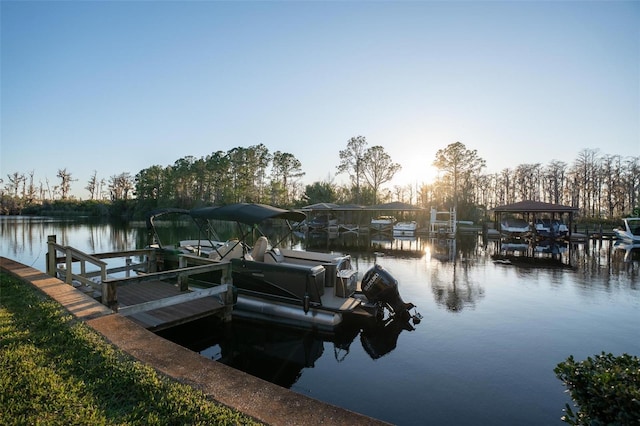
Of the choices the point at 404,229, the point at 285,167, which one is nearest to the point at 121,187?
the point at 285,167

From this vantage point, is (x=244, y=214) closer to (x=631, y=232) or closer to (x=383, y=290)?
(x=383, y=290)

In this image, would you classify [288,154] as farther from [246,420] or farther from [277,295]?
[246,420]

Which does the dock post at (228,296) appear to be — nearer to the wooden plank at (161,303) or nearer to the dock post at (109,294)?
the wooden plank at (161,303)

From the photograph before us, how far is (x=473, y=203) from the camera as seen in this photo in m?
44.2

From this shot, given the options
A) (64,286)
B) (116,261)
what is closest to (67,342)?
(64,286)

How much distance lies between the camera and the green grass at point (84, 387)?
2463mm

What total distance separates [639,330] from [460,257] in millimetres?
10172

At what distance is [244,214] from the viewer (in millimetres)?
7328

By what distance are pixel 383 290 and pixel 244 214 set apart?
3487mm

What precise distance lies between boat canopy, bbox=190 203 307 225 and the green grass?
3.67 meters

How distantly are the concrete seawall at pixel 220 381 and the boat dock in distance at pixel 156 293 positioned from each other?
55 cm

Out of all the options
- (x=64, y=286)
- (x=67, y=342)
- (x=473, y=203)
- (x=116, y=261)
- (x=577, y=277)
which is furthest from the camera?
(x=473, y=203)

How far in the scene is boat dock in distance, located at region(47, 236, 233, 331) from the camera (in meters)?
5.28

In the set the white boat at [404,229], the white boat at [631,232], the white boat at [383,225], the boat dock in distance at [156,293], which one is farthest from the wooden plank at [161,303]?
the white boat at [383,225]
